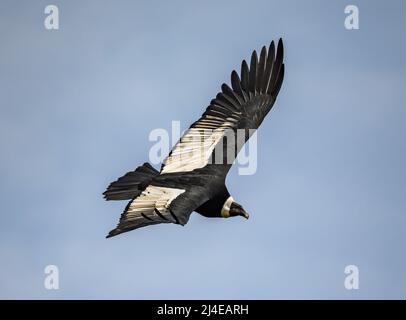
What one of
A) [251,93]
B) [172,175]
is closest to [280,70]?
[251,93]

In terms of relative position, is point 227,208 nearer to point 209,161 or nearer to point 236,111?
point 209,161

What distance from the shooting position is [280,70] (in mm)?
29109

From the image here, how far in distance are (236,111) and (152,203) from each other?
5359 millimetres

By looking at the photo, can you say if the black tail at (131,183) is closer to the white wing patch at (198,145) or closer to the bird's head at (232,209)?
the white wing patch at (198,145)

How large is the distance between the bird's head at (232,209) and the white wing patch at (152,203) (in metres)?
2.52

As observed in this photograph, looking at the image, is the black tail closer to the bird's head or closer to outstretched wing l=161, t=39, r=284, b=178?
outstretched wing l=161, t=39, r=284, b=178

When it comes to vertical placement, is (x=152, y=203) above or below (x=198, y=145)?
below

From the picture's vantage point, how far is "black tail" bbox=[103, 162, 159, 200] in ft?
90.7

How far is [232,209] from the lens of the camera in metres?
27.7

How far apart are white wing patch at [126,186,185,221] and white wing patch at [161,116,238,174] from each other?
1.37 metres

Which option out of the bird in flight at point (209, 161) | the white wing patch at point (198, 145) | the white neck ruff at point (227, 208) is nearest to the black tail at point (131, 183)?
the bird in flight at point (209, 161)

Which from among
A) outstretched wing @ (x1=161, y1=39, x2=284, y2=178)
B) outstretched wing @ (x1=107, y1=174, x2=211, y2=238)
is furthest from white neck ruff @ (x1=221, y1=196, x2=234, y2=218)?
outstretched wing @ (x1=107, y1=174, x2=211, y2=238)

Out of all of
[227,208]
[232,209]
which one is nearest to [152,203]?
[227,208]

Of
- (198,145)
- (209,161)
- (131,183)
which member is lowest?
(131,183)
